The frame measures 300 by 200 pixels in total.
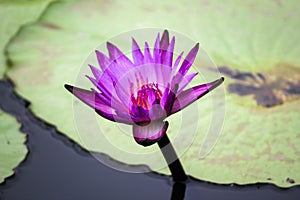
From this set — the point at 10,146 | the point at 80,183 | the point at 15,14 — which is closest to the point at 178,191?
the point at 80,183

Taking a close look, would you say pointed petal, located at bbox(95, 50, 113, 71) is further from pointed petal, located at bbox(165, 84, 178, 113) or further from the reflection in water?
the reflection in water

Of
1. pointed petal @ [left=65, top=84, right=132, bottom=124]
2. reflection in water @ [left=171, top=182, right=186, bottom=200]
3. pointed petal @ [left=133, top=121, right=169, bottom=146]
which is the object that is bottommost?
reflection in water @ [left=171, top=182, right=186, bottom=200]

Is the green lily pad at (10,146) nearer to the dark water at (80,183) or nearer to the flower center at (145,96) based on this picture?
the dark water at (80,183)

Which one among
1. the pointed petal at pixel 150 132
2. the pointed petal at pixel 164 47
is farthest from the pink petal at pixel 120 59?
the pointed petal at pixel 150 132

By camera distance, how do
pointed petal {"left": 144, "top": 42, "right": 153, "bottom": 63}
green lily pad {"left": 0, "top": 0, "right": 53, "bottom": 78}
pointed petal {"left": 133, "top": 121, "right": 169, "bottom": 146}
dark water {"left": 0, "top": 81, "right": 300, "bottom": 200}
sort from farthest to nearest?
green lily pad {"left": 0, "top": 0, "right": 53, "bottom": 78} → dark water {"left": 0, "top": 81, "right": 300, "bottom": 200} → pointed petal {"left": 144, "top": 42, "right": 153, "bottom": 63} → pointed petal {"left": 133, "top": 121, "right": 169, "bottom": 146}

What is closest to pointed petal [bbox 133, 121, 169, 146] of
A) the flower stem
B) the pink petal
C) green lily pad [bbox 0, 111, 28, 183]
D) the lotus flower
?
the lotus flower

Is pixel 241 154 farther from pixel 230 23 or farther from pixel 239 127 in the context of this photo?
pixel 230 23
